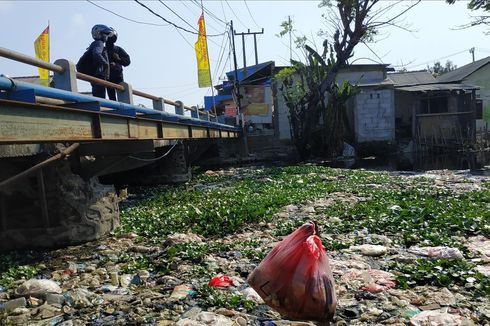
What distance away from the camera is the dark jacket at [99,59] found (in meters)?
7.74

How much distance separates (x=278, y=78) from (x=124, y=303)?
25.4 metres

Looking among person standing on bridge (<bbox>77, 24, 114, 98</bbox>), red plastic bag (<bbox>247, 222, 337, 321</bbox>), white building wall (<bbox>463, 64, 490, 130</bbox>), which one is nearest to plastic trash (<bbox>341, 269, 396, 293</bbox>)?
red plastic bag (<bbox>247, 222, 337, 321</bbox>)

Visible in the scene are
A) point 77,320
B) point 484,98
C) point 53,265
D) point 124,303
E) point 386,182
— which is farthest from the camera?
point 484,98

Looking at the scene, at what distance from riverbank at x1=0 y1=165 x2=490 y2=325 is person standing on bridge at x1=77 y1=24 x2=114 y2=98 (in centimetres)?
275

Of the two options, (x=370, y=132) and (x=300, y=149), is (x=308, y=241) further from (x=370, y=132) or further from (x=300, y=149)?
(x=370, y=132)

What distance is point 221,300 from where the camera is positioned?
4.00 m

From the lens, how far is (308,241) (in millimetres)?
2672

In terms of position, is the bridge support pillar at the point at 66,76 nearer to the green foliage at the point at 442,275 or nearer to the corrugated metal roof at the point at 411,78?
→ the green foliage at the point at 442,275

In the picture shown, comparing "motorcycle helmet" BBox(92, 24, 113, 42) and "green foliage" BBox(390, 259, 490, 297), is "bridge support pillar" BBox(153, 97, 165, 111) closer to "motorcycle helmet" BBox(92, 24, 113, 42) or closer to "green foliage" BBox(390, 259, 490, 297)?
"motorcycle helmet" BBox(92, 24, 113, 42)

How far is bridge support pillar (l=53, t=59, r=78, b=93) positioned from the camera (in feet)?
17.8

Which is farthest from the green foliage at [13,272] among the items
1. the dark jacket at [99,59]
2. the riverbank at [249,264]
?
the dark jacket at [99,59]

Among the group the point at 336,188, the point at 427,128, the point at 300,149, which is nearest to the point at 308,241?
the point at 336,188

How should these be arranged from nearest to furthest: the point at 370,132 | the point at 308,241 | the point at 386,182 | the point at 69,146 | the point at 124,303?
the point at 308,241 < the point at 124,303 < the point at 69,146 < the point at 386,182 < the point at 370,132

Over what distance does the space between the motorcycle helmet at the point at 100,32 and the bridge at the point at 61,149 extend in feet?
3.38
